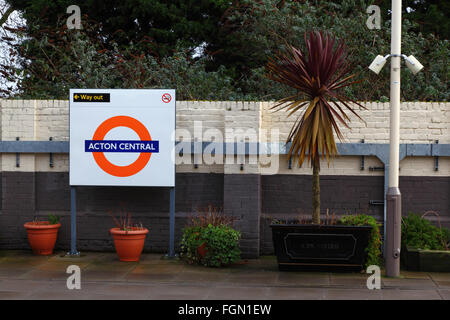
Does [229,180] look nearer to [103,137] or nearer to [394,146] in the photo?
[103,137]

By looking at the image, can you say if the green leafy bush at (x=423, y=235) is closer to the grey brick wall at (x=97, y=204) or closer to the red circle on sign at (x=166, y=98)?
the grey brick wall at (x=97, y=204)

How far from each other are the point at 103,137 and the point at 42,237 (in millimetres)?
2139

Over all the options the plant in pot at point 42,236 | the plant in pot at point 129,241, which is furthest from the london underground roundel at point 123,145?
the plant in pot at point 42,236

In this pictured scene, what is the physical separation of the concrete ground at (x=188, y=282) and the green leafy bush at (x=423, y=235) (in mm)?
517

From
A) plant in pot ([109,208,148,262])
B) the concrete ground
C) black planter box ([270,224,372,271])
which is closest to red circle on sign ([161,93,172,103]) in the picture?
plant in pot ([109,208,148,262])

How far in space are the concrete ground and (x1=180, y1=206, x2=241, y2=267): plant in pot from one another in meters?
0.17

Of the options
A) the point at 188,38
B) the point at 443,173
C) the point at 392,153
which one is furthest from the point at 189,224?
the point at 188,38

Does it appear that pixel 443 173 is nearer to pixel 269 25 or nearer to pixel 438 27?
pixel 269 25

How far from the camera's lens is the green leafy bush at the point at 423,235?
9.83 metres

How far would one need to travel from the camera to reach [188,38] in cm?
1950

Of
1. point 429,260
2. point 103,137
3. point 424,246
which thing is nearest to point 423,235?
point 424,246

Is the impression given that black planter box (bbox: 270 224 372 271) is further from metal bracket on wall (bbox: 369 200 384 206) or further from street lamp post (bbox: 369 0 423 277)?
metal bracket on wall (bbox: 369 200 384 206)

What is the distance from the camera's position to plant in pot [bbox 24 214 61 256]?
10867 mm

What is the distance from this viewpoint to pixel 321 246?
31.1 feet
